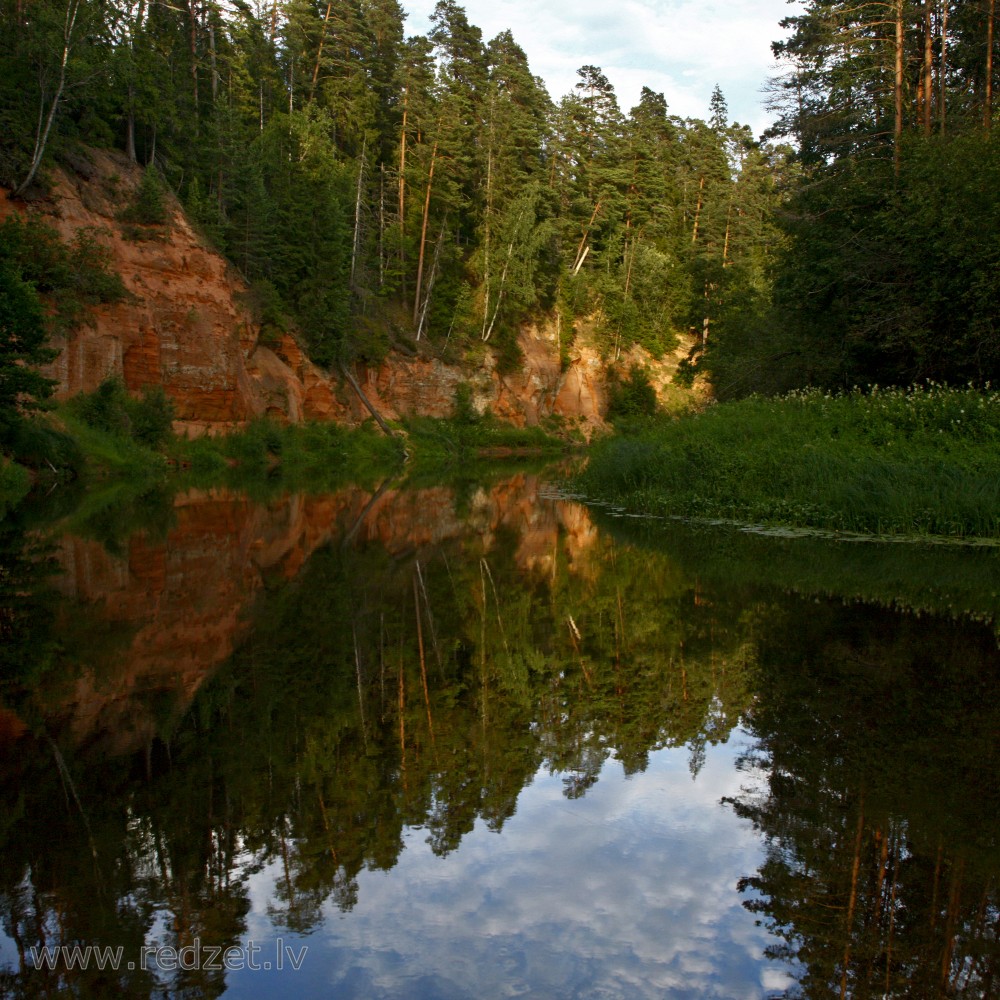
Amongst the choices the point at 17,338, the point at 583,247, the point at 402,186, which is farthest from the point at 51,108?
the point at 583,247

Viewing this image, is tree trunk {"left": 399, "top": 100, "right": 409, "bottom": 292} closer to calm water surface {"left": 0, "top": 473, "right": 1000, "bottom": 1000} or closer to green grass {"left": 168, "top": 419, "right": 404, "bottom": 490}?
green grass {"left": 168, "top": 419, "right": 404, "bottom": 490}

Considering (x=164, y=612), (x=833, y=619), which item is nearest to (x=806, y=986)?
(x=833, y=619)

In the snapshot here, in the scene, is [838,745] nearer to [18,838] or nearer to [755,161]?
[18,838]

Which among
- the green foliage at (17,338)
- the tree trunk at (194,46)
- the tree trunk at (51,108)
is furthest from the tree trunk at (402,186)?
the green foliage at (17,338)

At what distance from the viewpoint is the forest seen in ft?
76.0

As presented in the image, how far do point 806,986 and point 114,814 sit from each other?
9.99 feet

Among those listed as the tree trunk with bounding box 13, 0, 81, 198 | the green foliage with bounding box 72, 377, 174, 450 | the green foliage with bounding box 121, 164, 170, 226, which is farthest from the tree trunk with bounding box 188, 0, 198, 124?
the green foliage with bounding box 72, 377, 174, 450

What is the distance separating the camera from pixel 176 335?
112 ft

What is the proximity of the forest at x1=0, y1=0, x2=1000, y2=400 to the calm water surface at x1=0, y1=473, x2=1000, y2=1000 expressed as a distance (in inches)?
615

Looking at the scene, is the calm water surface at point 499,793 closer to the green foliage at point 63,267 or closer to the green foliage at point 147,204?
the green foliage at point 63,267

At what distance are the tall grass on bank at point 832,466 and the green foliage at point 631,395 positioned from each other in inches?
1645

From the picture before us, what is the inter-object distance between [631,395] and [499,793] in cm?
6177

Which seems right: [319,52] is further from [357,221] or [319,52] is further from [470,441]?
[470,441]

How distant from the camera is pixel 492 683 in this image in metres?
6.41
